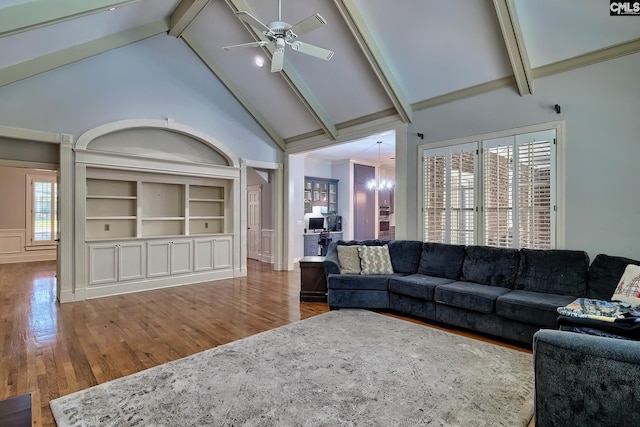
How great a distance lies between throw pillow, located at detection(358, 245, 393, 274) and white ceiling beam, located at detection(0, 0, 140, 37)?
4.35 metres

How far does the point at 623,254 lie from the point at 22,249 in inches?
487

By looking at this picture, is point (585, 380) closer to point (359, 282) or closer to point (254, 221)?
point (359, 282)

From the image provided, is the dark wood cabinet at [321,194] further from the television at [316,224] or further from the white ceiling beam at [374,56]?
the white ceiling beam at [374,56]

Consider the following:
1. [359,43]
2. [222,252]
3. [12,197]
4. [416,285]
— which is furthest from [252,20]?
[12,197]

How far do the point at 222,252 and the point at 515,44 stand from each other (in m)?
5.88

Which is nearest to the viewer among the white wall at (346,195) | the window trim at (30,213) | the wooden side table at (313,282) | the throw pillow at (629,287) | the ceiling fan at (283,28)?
the throw pillow at (629,287)

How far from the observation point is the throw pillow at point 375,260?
4699 mm

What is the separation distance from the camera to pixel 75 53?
4.82m

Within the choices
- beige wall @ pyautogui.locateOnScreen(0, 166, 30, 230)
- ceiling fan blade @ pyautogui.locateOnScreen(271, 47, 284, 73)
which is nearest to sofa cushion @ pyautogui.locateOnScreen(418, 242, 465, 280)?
ceiling fan blade @ pyautogui.locateOnScreen(271, 47, 284, 73)

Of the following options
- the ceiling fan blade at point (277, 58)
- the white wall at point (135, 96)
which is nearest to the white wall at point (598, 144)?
the ceiling fan blade at point (277, 58)

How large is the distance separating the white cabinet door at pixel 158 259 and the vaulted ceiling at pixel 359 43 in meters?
3.06

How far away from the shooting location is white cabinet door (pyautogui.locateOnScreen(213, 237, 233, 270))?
665cm

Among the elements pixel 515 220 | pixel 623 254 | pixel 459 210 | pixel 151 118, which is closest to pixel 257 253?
pixel 151 118

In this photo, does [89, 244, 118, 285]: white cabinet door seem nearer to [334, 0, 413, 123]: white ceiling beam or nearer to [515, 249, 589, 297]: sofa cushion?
[334, 0, 413, 123]: white ceiling beam
